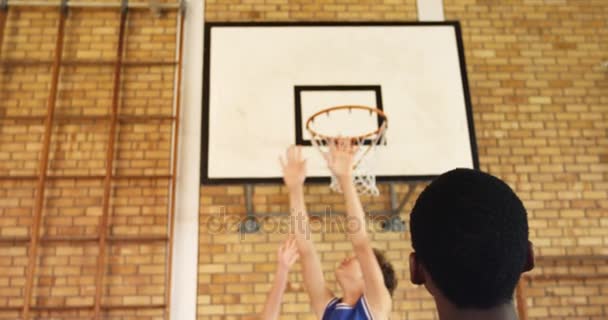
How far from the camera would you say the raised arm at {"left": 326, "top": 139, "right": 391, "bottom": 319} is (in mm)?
2195

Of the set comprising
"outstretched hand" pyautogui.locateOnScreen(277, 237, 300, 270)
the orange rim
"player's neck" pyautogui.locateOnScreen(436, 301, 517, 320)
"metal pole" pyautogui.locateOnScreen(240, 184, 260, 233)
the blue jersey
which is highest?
the orange rim

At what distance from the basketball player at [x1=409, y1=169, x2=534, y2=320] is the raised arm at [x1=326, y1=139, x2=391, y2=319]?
1.36 meters

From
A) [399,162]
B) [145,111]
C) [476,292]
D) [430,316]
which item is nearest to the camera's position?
[476,292]

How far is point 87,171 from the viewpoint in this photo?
4656 mm

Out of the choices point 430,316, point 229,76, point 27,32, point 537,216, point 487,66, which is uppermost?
point 27,32

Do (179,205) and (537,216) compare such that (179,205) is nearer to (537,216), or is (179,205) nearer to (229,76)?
(229,76)

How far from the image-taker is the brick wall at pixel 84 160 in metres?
4.40

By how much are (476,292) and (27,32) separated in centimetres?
511

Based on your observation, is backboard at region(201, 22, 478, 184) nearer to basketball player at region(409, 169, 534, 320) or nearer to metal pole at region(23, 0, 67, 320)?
metal pole at region(23, 0, 67, 320)

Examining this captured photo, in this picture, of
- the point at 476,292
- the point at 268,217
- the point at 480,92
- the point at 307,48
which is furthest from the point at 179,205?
the point at 476,292

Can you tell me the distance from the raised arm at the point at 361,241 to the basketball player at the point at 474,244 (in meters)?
1.36

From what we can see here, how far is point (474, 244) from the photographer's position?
770mm

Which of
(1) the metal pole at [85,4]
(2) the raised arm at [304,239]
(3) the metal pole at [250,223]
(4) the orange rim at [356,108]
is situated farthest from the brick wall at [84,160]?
(2) the raised arm at [304,239]

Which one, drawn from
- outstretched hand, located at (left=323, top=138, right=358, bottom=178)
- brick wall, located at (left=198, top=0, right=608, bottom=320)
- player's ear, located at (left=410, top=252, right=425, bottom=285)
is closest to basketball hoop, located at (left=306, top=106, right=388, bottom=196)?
brick wall, located at (left=198, top=0, right=608, bottom=320)
